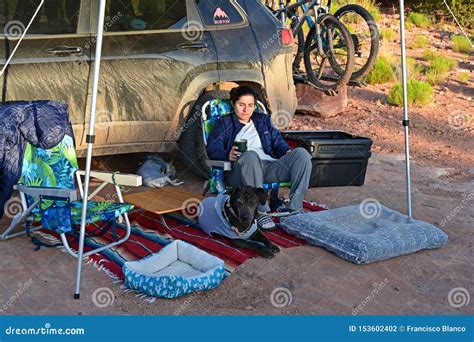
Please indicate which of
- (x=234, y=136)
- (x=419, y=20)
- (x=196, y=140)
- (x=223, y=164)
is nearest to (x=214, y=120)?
(x=234, y=136)

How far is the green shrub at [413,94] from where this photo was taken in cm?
1150

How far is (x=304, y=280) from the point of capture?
5195 mm

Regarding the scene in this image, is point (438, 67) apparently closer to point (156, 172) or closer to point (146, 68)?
point (156, 172)

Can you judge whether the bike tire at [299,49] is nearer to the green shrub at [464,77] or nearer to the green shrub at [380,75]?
the green shrub at [380,75]

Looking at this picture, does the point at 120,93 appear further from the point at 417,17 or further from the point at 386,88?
the point at 417,17

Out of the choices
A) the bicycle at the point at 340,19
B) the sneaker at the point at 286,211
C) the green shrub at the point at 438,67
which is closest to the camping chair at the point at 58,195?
the sneaker at the point at 286,211

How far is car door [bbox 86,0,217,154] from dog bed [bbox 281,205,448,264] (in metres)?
1.55

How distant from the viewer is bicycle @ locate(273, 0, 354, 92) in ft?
32.0

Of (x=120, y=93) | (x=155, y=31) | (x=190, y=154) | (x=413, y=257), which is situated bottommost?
(x=413, y=257)

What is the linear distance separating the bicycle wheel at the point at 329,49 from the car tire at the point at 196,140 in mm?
2872

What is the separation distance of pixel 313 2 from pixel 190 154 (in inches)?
146

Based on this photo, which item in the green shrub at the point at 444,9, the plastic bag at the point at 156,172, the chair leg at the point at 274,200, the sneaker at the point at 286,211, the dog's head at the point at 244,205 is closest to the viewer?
the dog's head at the point at 244,205

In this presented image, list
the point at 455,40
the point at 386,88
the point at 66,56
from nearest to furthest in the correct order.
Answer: the point at 66,56, the point at 386,88, the point at 455,40

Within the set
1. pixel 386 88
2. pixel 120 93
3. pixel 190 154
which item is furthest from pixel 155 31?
pixel 386 88
